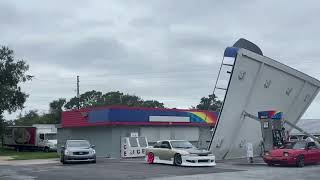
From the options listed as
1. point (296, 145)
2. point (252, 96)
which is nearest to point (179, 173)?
point (296, 145)

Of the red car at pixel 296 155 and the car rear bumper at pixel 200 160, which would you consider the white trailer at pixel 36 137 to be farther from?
the red car at pixel 296 155

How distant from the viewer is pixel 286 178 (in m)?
18.2

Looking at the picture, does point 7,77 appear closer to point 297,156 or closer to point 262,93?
point 262,93

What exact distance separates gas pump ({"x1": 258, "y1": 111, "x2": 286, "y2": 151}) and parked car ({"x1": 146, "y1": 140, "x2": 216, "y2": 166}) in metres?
4.61

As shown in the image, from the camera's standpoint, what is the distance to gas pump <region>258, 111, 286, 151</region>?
96.5 ft

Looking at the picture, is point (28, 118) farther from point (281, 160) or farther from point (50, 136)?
point (281, 160)

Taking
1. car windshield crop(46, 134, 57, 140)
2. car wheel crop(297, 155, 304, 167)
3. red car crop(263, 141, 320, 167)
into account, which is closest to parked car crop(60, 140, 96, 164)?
red car crop(263, 141, 320, 167)

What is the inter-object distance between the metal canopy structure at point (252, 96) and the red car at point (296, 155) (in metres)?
5.14

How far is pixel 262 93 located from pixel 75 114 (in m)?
17.4

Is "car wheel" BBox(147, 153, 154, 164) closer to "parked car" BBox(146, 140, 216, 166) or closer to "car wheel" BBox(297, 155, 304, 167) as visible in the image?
"parked car" BBox(146, 140, 216, 166)

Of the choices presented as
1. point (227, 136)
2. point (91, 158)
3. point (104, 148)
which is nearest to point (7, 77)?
point (104, 148)

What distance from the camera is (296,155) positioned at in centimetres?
2475

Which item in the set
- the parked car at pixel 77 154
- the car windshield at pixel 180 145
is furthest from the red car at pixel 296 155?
the parked car at pixel 77 154

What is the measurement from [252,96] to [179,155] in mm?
7348
